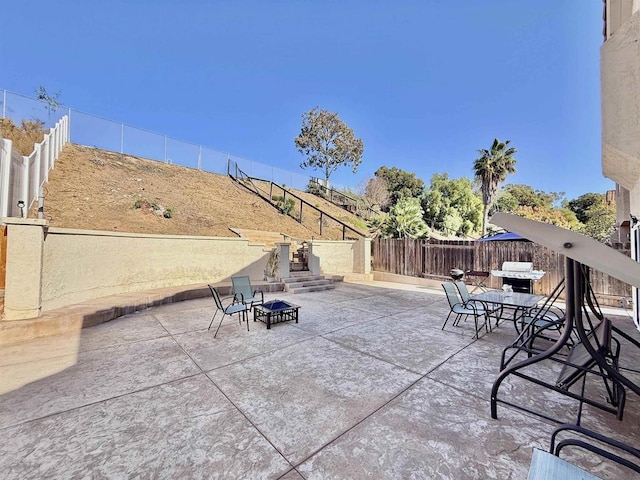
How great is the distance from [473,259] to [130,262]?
11.1 m

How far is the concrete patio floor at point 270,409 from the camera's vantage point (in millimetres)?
1924

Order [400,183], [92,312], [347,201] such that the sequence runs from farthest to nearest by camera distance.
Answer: [400,183] → [347,201] → [92,312]

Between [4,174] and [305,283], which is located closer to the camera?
[4,174]

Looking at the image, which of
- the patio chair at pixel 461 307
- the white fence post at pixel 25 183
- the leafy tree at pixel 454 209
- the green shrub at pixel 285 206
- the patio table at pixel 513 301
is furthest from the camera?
the leafy tree at pixel 454 209

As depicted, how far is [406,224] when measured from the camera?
13172mm

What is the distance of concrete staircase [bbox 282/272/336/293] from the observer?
8.96m

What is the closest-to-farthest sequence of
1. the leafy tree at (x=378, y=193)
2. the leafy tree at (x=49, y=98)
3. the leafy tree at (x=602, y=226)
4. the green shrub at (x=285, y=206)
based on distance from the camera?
1. the leafy tree at (x=49, y=98)
2. the green shrub at (x=285, y=206)
3. the leafy tree at (x=602, y=226)
4. the leafy tree at (x=378, y=193)

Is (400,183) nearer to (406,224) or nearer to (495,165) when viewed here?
(495,165)

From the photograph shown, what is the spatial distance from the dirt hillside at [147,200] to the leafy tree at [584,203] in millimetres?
32328

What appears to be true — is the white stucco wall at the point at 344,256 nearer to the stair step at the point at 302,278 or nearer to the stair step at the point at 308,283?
the stair step at the point at 302,278

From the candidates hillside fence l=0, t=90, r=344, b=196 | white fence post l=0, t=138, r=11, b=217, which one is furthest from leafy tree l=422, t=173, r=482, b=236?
white fence post l=0, t=138, r=11, b=217

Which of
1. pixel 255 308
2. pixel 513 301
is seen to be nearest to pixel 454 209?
pixel 513 301

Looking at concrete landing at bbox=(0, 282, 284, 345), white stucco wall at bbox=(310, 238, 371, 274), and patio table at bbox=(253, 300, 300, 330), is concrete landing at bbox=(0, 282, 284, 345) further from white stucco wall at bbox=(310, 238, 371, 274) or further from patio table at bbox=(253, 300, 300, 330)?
white stucco wall at bbox=(310, 238, 371, 274)

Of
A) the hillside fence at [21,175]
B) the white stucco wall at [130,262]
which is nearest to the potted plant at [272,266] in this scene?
the white stucco wall at [130,262]
